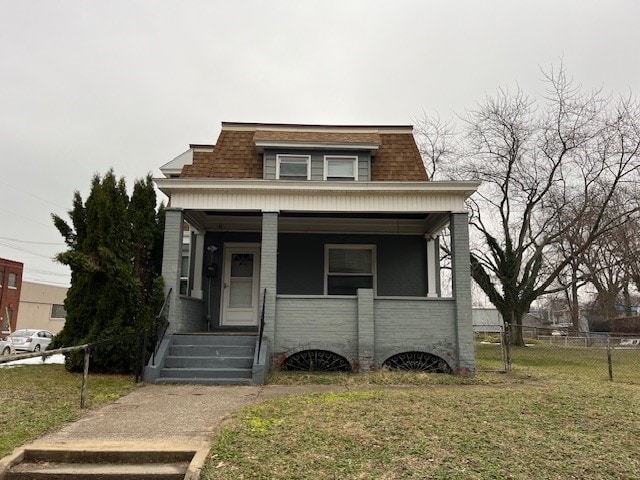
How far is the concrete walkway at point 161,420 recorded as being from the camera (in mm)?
4422

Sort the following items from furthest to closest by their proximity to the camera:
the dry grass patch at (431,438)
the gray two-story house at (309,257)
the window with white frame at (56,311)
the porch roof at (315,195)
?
1. the window with white frame at (56,311)
2. the porch roof at (315,195)
3. the gray two-story house at (309,257)
4. the dry grass patch at (431,438)

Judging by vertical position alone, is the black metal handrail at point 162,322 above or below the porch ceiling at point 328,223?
→ below

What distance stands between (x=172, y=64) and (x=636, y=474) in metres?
13.0

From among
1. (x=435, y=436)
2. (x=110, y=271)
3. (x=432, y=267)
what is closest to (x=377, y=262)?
(x=432, y=267)

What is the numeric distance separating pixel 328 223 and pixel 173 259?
4.21 m

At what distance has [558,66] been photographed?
787 inches

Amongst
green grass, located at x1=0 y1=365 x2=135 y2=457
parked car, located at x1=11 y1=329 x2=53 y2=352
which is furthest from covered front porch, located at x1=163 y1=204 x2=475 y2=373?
parked car, located at x1=11 y1=329 x2=53 y2=352

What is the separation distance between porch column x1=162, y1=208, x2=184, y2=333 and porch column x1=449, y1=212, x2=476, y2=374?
19.2 feet

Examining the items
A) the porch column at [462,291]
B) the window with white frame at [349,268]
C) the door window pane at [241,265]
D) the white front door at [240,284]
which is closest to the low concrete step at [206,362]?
the white front door at [240,284]

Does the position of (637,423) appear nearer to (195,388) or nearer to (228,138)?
(195,388)

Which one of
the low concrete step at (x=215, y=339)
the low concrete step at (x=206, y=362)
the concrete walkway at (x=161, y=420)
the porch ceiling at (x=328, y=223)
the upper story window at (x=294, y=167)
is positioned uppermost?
the upper story window at (x=294, y=167)

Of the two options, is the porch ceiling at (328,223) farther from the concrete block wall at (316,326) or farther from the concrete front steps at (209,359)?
the concrete front steps at (209,359)

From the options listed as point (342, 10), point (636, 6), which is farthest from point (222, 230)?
point (636, 6)

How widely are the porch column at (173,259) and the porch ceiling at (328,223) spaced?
67.2 inches
